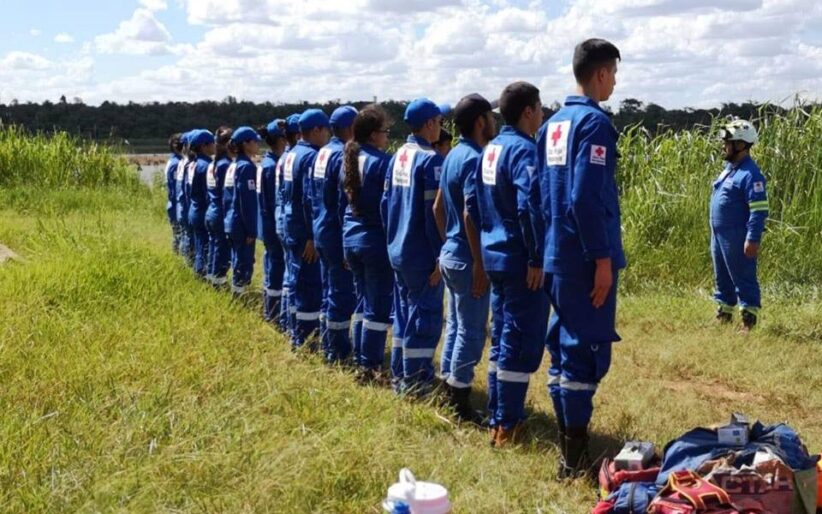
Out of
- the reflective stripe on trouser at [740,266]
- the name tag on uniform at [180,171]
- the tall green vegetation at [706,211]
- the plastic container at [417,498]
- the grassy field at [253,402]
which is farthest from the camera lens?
the name tag on uniform at [180,171]

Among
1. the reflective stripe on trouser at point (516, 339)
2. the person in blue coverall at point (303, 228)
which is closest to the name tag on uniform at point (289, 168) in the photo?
the person in blue coverall at point (303, 228)

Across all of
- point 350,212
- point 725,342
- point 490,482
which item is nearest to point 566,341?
point 490,482

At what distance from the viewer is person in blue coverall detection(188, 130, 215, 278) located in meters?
10.9

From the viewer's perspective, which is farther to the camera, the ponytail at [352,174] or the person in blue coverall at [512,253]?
the ponytail at [352,174]

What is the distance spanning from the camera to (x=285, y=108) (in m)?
43.9

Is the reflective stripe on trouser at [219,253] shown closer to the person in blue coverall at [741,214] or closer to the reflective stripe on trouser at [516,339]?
the person in blue coverall at [741,214]

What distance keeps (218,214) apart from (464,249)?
526cm

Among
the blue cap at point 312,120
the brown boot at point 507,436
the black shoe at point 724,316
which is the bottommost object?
the black shoe at point 724,316

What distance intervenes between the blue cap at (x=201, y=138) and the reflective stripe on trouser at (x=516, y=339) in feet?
22.0

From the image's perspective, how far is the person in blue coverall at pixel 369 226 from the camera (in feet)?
21.0

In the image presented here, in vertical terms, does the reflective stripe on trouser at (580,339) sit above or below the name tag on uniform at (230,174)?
below

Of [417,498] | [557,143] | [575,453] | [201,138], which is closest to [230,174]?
[201,138]

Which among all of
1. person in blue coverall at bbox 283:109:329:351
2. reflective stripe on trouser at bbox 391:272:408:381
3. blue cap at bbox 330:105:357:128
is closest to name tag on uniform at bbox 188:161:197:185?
person in blue coverall at bbox 283:109:329:351

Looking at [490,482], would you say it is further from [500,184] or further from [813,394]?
[813,394]
